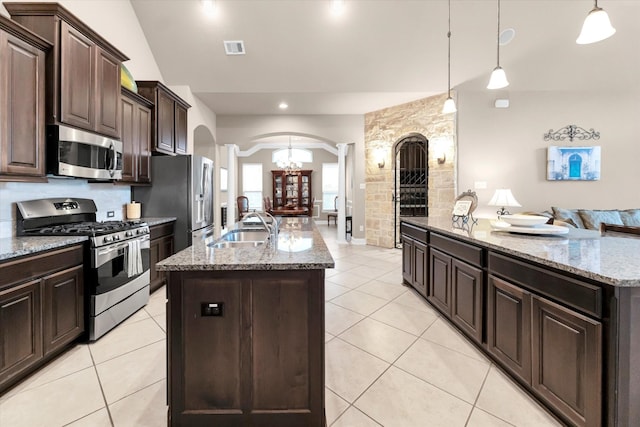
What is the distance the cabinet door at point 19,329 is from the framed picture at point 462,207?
3.52 meters

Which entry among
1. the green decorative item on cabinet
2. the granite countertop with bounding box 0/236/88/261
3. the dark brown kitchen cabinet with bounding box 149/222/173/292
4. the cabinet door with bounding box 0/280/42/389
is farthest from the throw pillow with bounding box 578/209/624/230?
the green decorative item on cabinet

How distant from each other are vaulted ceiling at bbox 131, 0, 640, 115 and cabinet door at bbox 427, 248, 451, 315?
3.24 meters

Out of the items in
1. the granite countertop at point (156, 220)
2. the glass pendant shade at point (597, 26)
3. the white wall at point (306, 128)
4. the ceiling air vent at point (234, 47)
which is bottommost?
the granite countertop at point (156, 220)

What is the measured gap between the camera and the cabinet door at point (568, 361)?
1188 mm

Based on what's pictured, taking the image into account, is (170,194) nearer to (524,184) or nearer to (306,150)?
(524,184)

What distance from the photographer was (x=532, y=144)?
191 inches

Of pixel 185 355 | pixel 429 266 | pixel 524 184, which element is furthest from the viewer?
pixel 524 184

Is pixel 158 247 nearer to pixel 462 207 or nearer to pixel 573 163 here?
pixel 462 207

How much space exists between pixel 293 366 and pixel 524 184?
17.4 feet

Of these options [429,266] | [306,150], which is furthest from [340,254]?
[306,150]

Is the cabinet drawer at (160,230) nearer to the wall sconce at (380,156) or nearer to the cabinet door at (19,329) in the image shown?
the cabinet door at (19,329)

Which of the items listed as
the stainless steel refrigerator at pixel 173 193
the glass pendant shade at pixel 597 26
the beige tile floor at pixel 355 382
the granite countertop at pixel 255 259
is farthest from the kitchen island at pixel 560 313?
the stainless steel refrigerator at pixel 173 193

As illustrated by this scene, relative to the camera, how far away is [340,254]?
5332 mm

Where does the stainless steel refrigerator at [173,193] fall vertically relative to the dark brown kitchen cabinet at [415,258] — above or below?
above
